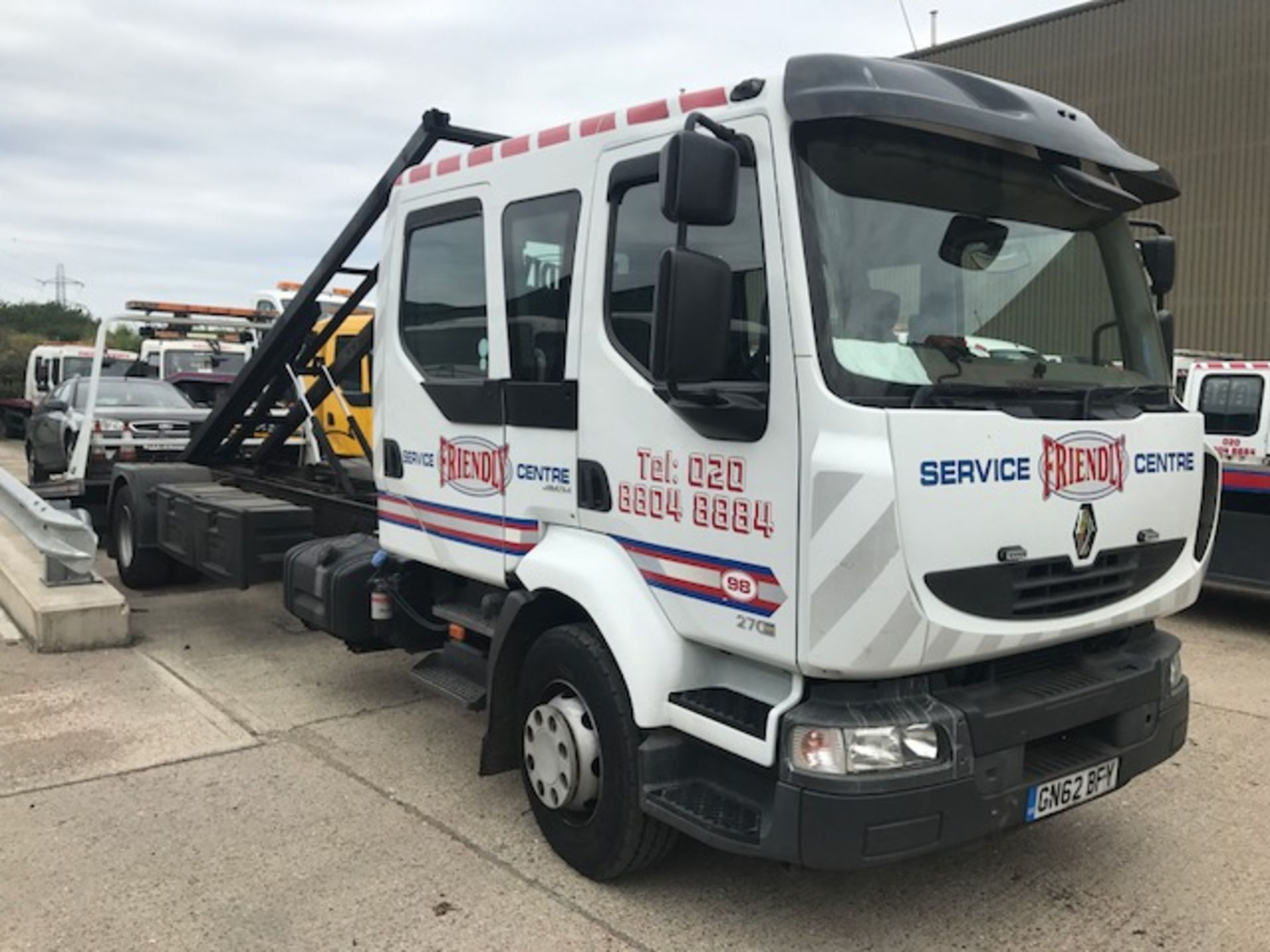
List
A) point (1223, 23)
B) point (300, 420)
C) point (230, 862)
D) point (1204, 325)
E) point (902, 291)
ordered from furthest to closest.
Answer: point (1204, 325) → point (1223, 23) → point (300, 420) → point (230, 862) → point (902, 291)

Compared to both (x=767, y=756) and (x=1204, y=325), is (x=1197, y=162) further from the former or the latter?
(x=767, y=756)

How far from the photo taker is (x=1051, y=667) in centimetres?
346

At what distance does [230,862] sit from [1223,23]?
21794 millimetres

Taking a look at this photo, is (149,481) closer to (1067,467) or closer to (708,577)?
(708,577)

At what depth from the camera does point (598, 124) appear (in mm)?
3775

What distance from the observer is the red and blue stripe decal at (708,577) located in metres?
3.09

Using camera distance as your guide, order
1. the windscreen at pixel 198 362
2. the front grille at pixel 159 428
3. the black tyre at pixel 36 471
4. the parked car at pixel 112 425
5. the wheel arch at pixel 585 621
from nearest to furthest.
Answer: the wheel arch at pixel 585 621
the parked car at pixel 112 425
the front grille at pixel 159 428
the black tyre at pixel 36 471
the windscreen at pixel 198 362

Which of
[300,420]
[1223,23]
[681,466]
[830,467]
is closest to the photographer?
[830,467]

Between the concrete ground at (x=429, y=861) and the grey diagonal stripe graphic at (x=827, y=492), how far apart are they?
1.47 meters

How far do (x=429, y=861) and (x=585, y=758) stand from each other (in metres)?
0.80

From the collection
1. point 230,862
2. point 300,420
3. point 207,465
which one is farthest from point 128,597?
point 230,862

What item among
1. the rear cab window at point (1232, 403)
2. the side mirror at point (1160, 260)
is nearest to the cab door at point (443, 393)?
the side mirror at point (1160, 260)

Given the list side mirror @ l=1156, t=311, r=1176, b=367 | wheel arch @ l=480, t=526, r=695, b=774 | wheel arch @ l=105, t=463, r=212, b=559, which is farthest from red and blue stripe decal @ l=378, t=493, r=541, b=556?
wheel arch @ l=105, t=463, r=212, b=559

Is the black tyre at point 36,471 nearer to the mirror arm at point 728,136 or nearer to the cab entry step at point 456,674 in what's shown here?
the cab entry step at point 456,674
